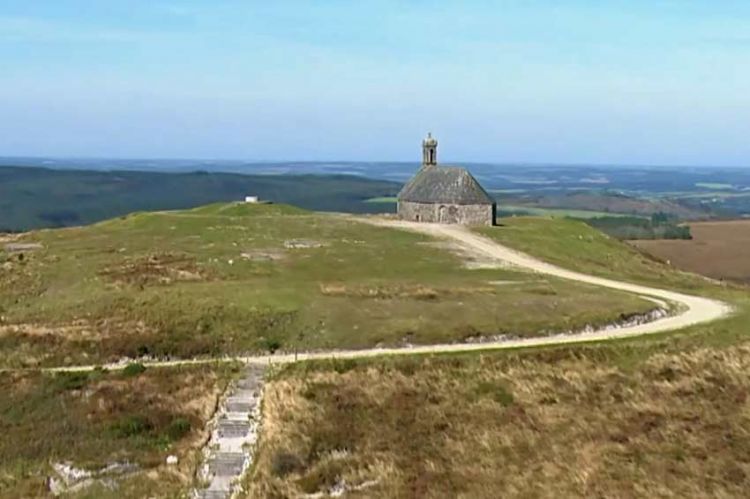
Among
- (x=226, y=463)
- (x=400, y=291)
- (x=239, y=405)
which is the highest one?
(x=400, y=291)

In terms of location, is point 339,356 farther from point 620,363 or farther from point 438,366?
point 620,363

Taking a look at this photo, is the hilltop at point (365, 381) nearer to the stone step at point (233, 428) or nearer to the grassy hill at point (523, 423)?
the grassy hill at point (523, 423)

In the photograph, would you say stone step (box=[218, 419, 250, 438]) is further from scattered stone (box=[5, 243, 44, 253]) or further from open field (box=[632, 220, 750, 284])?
open field (box=[632, 220, 750, 284])

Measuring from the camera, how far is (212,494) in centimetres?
2369

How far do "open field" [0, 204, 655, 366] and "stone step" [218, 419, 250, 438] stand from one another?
9.04 m

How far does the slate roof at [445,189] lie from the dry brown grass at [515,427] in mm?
41891

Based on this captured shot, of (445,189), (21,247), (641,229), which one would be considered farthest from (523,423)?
(641,229)

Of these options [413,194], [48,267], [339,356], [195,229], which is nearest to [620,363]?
[339,356]

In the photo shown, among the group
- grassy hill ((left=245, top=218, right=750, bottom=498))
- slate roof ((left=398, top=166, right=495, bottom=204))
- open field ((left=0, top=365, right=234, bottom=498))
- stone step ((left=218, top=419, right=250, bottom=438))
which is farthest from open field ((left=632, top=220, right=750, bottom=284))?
stone step ((left=218, top=419, right=250, bottom=438))

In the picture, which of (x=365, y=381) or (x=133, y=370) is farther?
(x=133, y=370)

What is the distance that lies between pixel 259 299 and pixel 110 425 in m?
14.3

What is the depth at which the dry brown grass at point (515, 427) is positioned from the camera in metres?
23.1

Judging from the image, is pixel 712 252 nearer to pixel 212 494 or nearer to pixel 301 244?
pixel 301 244

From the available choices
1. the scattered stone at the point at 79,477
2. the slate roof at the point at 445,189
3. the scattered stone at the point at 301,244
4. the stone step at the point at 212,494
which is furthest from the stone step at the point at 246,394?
the slate roof at the point at 445,189
